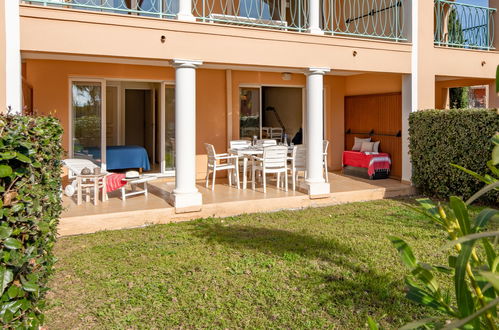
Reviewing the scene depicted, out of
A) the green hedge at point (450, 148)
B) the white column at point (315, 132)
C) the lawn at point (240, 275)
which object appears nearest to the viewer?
the lawn at point (240, 275)

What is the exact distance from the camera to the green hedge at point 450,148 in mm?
8547

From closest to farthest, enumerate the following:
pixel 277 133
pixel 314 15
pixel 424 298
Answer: pixel 424 298 < pixel 314 15 < pixel 277 133

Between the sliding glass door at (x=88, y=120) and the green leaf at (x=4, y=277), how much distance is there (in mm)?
8540

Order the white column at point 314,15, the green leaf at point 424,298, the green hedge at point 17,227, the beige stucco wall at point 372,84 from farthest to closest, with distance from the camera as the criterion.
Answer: the beige stucco wall at point 372,84 → the white column at point 314,15 → the green hedge at point 17,227 → the green leaf at point 424,298

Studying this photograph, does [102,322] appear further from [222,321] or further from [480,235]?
[480,235]

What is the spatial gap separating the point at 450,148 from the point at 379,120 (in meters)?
3.07

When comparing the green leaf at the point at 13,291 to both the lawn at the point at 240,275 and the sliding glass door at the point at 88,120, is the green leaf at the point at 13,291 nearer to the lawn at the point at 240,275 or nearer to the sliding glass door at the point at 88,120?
the lawn at the point at 240,275

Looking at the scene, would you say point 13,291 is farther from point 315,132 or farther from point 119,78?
point 119,78

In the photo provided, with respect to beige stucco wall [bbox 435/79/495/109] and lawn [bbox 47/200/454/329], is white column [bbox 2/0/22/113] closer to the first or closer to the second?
lawn [bbox 47/200/454/329]

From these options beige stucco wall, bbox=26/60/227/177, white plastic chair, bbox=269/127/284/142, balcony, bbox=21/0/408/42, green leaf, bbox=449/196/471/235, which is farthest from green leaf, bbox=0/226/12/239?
white plastic chair, bbox=269/127/284/142

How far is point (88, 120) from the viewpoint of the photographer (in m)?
10.5

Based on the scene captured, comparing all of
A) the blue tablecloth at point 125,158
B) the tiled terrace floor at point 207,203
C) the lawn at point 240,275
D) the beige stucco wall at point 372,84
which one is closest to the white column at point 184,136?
the tiled terrace floor at point 207,203

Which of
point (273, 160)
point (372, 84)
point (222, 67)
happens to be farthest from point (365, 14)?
point (273, 160)

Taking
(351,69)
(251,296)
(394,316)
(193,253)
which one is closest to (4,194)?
(251,296)
